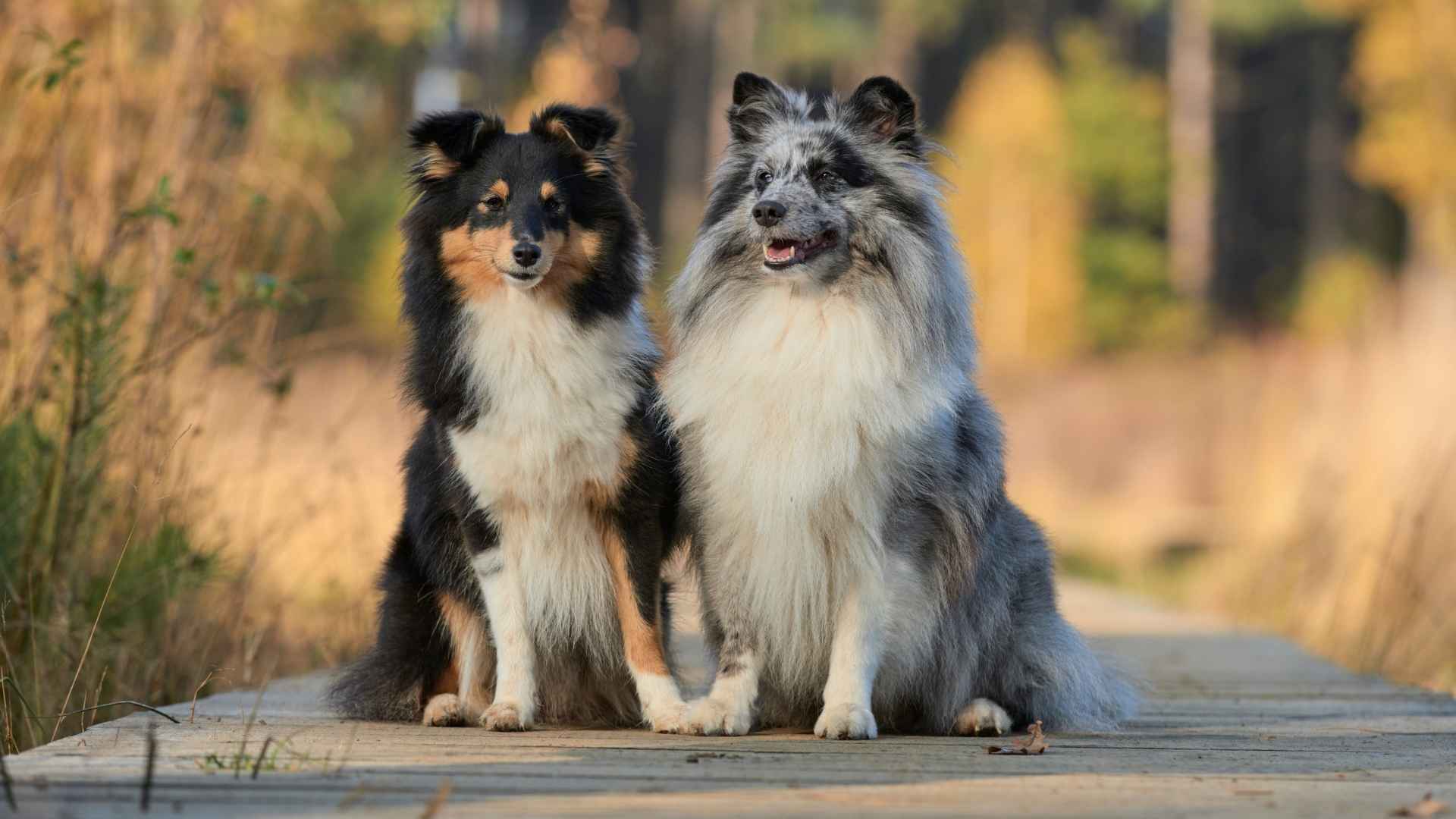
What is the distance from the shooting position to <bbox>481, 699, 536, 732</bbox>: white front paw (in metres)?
4.21

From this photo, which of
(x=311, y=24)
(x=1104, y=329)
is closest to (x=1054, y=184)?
(x=1104, y=329)

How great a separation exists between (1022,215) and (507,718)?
2232 centimetres

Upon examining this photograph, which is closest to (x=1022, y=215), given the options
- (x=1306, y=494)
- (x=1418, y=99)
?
(x=1418, y=99)

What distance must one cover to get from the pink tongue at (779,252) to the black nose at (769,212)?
73 millimetres

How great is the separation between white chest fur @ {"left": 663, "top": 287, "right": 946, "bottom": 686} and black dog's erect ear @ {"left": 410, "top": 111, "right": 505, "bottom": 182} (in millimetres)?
875

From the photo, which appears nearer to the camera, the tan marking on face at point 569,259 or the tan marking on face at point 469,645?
the tan marking on face at point 569,259

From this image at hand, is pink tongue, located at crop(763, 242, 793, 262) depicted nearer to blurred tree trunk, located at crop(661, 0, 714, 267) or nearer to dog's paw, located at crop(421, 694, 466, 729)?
dog's paw, located at crop(421, 694, 466, 729)

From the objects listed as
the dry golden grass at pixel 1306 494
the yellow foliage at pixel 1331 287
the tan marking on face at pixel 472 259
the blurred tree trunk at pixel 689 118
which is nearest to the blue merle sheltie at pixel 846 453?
the tan marking on face at pixel 472 259

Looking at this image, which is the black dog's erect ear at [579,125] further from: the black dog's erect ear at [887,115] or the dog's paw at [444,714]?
the dog's paw at [444,714]

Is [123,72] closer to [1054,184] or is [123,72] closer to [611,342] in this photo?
[611,342]

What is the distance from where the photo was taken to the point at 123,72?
19.8 feet

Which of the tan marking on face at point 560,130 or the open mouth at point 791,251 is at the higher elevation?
the tan marking on face at point 560,130

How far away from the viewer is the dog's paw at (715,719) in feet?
13.6

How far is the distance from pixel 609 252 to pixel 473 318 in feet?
1.36
